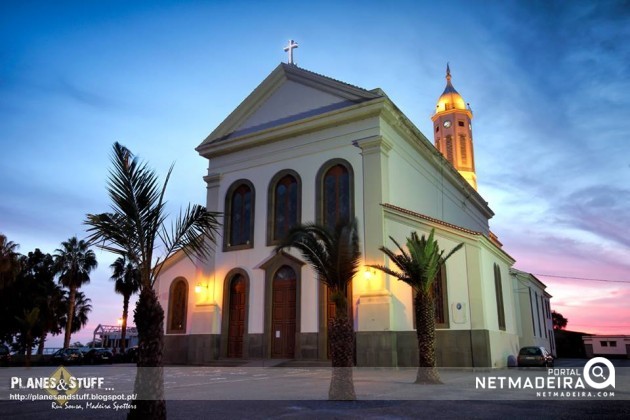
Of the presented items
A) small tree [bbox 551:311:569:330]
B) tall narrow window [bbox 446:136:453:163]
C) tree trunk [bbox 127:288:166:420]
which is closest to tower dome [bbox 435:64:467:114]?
tall narrow window [bbox 446:136:453:163]

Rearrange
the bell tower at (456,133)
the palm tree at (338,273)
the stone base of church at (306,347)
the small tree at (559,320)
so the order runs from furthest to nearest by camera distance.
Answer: the small tree at (559,320)
the bell tower at (456,133)
the stone base of church at (306,347)
the palm tree at (338,273)

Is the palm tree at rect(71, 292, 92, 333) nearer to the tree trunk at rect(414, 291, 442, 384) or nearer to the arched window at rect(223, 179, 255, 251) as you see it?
the arched window at rect(223, 179, 255, 251)

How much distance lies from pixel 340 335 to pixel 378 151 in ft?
34.9

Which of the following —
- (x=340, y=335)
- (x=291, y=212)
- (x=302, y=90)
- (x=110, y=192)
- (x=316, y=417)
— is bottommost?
(x=316, y=417)

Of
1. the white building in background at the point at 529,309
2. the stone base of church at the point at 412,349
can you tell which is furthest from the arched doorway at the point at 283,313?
the white building in background at the point at 529,309

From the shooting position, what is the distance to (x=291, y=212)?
879 inches

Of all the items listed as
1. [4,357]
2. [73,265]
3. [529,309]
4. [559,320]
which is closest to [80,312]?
[73,265]

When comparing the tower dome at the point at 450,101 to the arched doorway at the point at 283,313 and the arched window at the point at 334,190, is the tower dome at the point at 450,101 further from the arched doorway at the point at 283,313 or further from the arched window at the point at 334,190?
the arched doorway at the point at 283,313

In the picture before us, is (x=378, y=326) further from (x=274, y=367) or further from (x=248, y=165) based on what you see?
(x=248, y=165)

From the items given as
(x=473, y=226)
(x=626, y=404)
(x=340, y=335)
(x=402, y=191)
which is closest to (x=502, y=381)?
(x=626, y=404)

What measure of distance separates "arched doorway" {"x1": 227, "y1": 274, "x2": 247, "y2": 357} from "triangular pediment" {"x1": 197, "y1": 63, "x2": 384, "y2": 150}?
7326mm

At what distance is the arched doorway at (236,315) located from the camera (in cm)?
2194

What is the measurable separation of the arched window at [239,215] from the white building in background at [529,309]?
15.7 metres

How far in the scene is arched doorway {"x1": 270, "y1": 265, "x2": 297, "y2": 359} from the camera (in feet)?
67.9
